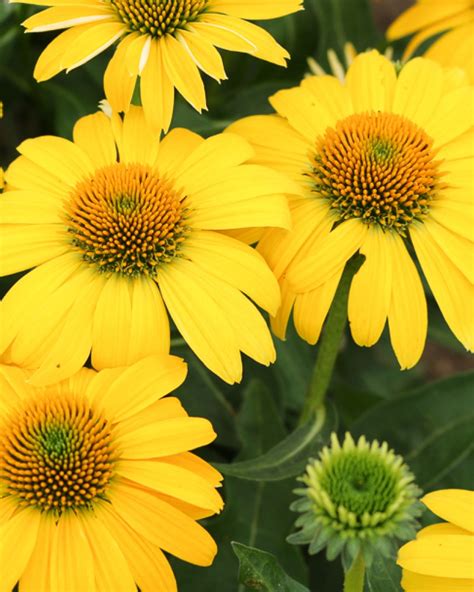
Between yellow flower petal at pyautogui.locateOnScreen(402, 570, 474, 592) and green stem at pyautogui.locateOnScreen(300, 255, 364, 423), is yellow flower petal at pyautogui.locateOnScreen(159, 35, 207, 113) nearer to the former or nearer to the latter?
green stem at pyautogui.locateOnScreen(300, 255, 364, 423)

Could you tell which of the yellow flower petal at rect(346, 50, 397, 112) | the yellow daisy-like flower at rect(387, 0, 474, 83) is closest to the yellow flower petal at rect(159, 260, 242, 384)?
the yellow flower petal at rect(346, 50, 397, 112)

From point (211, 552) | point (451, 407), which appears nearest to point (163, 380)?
point (211, 552)

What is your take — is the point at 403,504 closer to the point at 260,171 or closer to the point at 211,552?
the point at 211,552

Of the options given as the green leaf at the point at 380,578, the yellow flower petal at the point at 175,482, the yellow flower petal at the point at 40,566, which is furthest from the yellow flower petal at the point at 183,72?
the green leaf at the point at 380,578

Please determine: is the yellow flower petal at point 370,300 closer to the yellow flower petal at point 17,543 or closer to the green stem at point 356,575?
the green stem at point 356,575

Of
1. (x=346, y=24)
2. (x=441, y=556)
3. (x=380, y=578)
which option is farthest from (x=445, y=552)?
(x=346, y=24)

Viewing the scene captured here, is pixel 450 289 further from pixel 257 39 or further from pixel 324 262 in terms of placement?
pixel 257 39
